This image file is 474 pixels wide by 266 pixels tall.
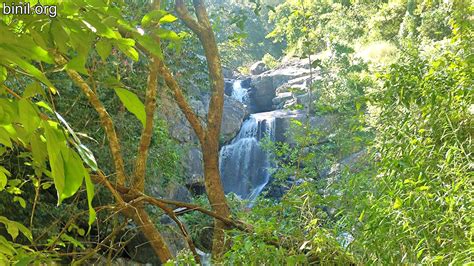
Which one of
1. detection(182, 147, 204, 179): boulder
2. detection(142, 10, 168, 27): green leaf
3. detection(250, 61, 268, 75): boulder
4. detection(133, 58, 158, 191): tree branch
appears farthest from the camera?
detection(250, 61, 268, 75): boulder

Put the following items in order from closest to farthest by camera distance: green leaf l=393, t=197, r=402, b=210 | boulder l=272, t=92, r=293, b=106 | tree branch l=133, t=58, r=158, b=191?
green leaf l=393, t=197, r=402, b=210 < tree branch l=133, t=58, r=158, b=191 < boulder l=272, t=92, r=293, b=106

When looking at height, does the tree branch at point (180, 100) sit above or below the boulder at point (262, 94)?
above

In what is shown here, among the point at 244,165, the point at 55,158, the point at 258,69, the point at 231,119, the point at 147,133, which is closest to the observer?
the point at 55,158

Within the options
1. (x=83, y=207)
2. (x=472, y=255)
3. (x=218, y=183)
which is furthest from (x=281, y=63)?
(x=472, y=255)

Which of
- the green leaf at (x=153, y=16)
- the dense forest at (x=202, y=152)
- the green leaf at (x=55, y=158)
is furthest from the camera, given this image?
the green leaf at (x=153, y=16)

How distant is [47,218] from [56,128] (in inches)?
155

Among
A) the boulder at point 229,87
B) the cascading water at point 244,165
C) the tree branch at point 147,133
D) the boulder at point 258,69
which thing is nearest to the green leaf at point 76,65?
the tree branch at point 147,133

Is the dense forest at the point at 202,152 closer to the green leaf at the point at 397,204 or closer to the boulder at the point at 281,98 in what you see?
the green leaf at the point at 397,204

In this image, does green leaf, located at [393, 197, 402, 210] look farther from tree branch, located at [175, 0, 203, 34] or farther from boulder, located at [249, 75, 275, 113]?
boulder, located at [249, 75, 275, 113]

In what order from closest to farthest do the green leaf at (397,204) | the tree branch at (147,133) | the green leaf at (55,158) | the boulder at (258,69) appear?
the green leaf at (55,158), the green leaf at (397,204), the tree branch at (147,133), the boulder at (258,69)

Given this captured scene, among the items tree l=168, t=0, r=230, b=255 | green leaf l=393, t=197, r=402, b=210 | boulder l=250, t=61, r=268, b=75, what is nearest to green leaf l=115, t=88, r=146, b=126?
green leaf l=393, t=197, r=402, b=210

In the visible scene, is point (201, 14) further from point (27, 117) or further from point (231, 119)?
point (231, 119)

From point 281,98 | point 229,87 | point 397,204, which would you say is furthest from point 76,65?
point 229,87

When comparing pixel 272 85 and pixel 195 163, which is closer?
pixel 195 163
